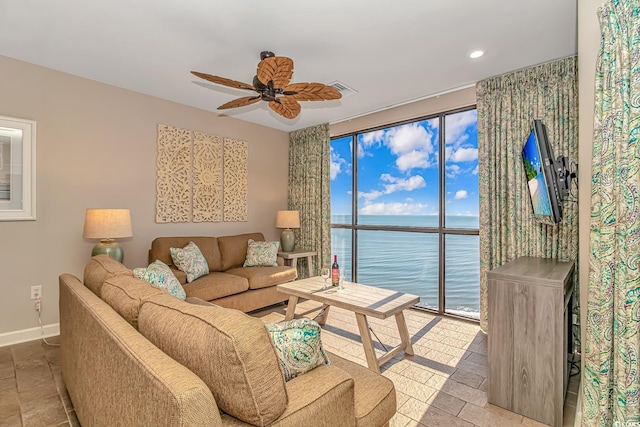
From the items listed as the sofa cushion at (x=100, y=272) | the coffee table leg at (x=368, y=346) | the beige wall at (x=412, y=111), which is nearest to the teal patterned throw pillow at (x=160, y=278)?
the sofa cushion at (x=100, y=272)

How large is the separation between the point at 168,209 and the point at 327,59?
8.73ft

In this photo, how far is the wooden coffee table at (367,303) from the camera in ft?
7.77

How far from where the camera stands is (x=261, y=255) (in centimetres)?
414

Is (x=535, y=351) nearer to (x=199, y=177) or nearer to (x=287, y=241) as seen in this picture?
(x=287, y=241)

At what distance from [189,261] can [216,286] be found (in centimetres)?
45

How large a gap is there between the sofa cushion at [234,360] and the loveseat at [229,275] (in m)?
2.36

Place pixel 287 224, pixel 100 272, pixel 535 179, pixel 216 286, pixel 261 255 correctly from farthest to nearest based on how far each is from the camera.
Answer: pixel 287 224
pixel 261 255
pixel 216 286
pixel 535 179
pixel 100 272

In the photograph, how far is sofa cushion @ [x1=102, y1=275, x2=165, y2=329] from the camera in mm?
1329

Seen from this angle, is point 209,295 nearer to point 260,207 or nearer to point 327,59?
point 260,207

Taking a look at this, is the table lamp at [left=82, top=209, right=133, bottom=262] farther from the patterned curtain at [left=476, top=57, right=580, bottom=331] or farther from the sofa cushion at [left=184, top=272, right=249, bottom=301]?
the patterned curtain at [left=476, top=57, right=580, bottom=331]

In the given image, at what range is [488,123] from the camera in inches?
127

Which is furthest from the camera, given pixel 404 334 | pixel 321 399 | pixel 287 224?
pixel 287 224

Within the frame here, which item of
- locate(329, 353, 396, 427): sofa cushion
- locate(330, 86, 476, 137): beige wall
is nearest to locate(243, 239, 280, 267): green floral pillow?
locate(330, 86, 476, 137): beige wall

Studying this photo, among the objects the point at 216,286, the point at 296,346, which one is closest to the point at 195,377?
the point at 296,346
